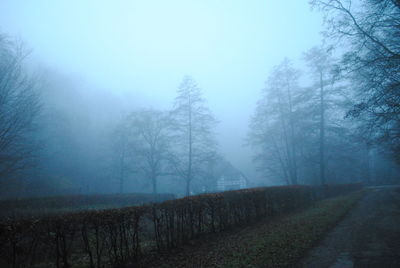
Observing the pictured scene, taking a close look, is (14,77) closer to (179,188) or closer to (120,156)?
(120,156)

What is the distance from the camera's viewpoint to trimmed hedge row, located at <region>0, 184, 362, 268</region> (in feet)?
14.1

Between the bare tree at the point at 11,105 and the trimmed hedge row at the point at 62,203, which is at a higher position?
the bare tree at the point at 11,105

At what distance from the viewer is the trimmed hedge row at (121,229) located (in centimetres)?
430

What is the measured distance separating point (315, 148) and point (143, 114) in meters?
21.7

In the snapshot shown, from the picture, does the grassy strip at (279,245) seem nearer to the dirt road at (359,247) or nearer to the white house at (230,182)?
the dirt road at (359,247)

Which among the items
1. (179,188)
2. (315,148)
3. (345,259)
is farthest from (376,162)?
(345,259)

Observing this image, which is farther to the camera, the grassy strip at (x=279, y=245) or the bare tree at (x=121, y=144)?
the bare tree at (x=121, y=144)

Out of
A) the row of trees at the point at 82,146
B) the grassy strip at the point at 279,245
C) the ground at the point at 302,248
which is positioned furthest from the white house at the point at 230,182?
the ground at the point at 302,248

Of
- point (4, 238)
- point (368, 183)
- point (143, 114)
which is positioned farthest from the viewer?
point (368, 183)

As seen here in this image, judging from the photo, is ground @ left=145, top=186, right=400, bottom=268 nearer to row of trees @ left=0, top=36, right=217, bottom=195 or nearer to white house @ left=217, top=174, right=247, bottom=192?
row of trees @ left=0, top=36, right=217, bottom=195

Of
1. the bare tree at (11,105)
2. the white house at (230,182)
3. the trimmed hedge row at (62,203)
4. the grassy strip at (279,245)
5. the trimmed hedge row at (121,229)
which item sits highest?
the bare tree at (11,105)

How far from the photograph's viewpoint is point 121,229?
534cm

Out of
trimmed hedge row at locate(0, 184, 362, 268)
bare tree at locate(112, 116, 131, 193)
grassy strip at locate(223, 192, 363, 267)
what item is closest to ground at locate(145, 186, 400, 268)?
grassy strip at locate(223, 192, 363, 267)

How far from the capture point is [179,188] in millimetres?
49938
